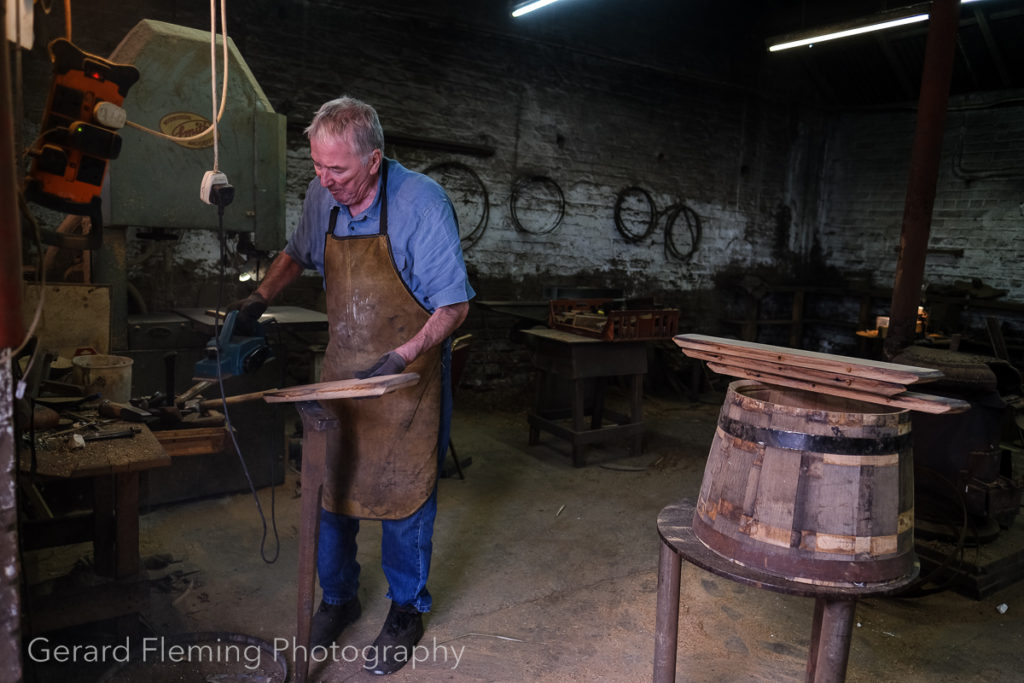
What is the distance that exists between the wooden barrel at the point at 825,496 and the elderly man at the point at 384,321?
1.05 metres

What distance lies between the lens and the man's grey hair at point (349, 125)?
2.13m

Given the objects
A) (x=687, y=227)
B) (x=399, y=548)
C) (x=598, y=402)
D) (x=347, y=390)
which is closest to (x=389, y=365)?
(x=347, y=390)

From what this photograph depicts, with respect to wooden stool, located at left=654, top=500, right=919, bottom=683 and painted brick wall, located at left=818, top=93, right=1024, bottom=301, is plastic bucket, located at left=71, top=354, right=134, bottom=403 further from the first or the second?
painted brick wall, located at left=818, top=93, right=1024, bottom=301

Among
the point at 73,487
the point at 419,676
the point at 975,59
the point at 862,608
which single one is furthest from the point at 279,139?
the point at 975,59

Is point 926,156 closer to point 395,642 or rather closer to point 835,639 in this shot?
point 835,639

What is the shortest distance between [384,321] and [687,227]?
20.6ft

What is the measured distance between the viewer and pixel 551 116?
690 centimetres

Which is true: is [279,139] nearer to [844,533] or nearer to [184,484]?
[184,484]

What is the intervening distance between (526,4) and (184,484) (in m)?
4.51

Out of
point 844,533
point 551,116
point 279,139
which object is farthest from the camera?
point 551,116

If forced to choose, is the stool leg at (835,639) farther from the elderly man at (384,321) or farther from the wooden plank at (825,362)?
the elderly man at (384,321)

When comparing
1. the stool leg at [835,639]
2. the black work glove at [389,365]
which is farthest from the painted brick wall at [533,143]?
the stool leg at [835,639]

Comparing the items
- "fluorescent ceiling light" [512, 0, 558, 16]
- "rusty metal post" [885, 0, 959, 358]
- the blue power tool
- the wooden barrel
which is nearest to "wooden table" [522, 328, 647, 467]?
"rusty metal post" [885, 0, 959, 358]

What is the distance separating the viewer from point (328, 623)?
2.50 meters
